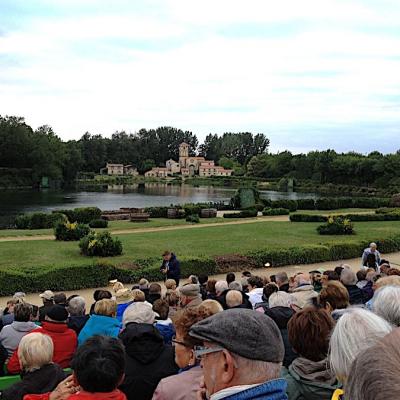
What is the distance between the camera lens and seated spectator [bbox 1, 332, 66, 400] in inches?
136

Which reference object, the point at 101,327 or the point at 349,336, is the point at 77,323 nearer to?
the point at 101,327

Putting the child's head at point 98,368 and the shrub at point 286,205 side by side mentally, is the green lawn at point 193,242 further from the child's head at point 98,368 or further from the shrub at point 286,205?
the shrub at point 286,205

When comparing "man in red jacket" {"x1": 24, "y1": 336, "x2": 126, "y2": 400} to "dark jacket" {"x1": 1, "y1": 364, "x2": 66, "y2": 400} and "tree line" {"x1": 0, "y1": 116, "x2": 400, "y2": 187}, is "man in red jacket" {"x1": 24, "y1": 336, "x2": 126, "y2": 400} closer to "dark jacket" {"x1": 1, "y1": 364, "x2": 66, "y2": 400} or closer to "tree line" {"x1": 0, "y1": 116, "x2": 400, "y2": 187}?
"dark jacket" {"x1": 1, "y1": 364, "x2": 66, "y2": 400}

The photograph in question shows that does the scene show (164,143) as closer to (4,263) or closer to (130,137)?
(130,137)

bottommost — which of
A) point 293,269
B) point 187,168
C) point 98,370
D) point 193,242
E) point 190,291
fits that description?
point 293,269

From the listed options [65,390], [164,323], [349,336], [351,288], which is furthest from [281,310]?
[349,336]

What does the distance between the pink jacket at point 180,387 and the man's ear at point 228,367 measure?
1134 mm

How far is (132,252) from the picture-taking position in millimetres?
16047

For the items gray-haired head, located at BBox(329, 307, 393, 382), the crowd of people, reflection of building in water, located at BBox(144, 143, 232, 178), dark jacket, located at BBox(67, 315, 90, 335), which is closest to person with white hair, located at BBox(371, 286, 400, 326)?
the crowd of people

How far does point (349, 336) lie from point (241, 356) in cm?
57

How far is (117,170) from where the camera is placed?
13262 cm

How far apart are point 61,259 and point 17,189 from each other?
6786 centimetres

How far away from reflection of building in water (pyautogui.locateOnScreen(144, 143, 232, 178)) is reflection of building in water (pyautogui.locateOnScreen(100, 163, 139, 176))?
457 cm

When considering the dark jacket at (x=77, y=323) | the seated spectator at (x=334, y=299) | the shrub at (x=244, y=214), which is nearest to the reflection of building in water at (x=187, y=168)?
the shrub at (x=244, y=214)
